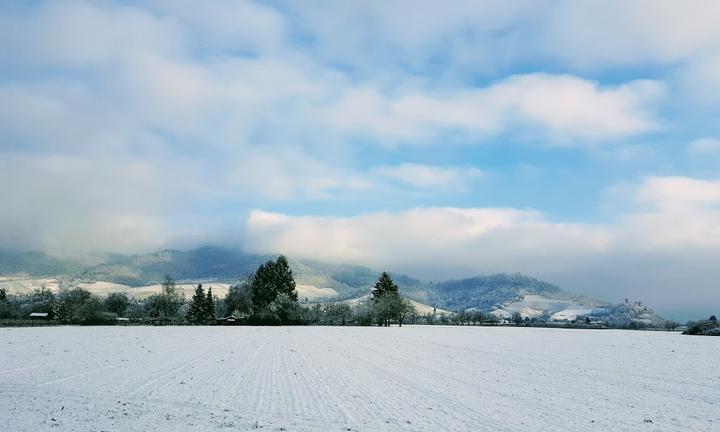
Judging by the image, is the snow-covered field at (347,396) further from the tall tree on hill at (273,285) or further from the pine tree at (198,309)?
the pine tree at (198,309)

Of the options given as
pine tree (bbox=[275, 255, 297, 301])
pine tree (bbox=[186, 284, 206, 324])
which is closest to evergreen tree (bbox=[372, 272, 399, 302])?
pine tree (bbox=[275, 255, 297, 301])

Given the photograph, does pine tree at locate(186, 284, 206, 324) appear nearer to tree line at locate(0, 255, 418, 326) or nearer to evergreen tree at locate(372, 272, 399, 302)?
tree line at locate(0, 255, 418, 326)

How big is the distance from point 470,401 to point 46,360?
26.4 m

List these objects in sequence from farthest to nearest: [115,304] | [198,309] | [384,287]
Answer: [115,304] < [198,309] < [384,287]

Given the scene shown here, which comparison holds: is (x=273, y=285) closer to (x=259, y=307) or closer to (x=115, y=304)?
(x=259, y=307)

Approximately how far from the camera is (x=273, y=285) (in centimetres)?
12494

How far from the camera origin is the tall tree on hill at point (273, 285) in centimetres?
12469

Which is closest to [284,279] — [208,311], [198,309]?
[208,311]

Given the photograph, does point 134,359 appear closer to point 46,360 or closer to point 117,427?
point 46,360

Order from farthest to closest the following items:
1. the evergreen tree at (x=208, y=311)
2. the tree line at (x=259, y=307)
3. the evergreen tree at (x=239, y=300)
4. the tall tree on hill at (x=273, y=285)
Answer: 1. the evergreen tree at (x=239, y=300)
2. the evergreen tree at (x=208, y=311)
3. the tall tree on hill at (x=273, y=285)
4. the tree line at (x=259, y=307)

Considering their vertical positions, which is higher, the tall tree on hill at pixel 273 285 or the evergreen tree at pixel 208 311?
the tall tree on hill at pixel 273 285

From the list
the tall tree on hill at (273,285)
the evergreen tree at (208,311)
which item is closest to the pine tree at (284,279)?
the tall tree on hill at (273,285)

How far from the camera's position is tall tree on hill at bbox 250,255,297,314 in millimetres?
124688

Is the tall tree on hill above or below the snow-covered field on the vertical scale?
above
